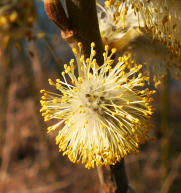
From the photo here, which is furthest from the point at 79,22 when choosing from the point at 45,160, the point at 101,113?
the point at 45,160

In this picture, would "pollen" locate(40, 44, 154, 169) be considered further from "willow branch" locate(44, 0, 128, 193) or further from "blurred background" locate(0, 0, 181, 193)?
"blurred background" locate(0, 0, 181, 193)

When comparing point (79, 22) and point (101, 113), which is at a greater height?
point (79, 22)

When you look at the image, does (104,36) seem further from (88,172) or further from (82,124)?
(88,172)

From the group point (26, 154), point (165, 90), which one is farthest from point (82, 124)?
point (26, 154)

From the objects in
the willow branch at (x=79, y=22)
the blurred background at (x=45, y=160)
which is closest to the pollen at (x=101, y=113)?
the willow branch at (x=79, y=22)

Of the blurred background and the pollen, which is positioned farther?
the blurred background

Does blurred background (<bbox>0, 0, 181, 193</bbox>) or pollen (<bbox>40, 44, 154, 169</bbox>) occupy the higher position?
pollen (<bbox>40, 44, 154, 169</bbox>)

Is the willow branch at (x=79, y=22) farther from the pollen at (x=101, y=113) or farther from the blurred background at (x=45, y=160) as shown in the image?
the blurred background at (x=45, y=160)

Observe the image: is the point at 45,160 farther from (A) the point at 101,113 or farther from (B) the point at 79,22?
(B) the point at 79,22

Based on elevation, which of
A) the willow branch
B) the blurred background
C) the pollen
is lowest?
the blurred background

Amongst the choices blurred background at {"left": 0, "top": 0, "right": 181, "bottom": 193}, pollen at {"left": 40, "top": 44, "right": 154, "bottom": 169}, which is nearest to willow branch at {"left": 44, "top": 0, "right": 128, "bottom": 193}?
A: pollen at {"left": 40, "top": 44, "right": 154, "bottom": 169}

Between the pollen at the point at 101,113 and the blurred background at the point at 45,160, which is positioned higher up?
the pollen at the point at 101,113
